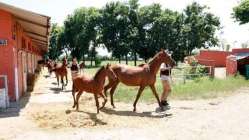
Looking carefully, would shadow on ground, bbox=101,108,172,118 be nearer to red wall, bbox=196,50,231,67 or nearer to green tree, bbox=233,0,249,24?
green tree, bbox=233,0,249,24

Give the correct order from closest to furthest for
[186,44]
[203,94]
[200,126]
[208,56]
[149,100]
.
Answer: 1. [200,126]
2. [149,100]
3. [203,94]
4. [208,56]
5. [186,44]

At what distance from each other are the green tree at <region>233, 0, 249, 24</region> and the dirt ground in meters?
26.2

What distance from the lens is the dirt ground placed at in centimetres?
973

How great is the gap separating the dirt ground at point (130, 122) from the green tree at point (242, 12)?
26247mm

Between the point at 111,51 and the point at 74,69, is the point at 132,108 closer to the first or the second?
the point at 74,69

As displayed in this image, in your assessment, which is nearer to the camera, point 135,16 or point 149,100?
point 149,100

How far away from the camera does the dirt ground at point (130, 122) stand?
973 centimetres

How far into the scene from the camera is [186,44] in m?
66.8

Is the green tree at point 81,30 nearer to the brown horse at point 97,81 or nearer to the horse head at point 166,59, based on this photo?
the horse head at point 166,59

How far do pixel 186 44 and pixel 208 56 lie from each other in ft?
48.0

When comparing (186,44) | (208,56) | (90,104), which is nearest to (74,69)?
(90,104)

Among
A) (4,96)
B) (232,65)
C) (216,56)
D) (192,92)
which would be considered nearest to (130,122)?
(4,96)

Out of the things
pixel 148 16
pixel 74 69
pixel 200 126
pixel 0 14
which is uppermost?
pixel 148 16

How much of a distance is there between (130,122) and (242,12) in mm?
31431
